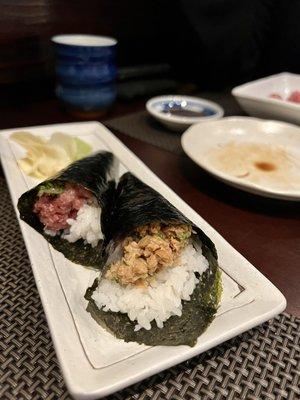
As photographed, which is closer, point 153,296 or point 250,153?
point 153,296

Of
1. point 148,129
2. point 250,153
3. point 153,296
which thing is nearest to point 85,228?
point 153,296

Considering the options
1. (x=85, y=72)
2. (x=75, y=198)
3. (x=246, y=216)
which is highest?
(x=85, y=72)

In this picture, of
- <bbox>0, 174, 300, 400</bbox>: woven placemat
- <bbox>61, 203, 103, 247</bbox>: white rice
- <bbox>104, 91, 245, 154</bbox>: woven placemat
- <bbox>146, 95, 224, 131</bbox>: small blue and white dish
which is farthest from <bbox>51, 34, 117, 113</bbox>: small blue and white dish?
<bbox>0, 174, 300, 400</bbox>: woven placemat

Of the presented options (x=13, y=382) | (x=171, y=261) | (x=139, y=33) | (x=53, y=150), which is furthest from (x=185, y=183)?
(x=139, y=33)

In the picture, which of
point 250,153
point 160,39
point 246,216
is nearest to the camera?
point 246,216

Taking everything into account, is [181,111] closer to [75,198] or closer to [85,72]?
[85,72]

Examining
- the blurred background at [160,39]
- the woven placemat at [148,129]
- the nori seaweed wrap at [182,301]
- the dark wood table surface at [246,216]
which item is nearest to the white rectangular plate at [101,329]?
the nori seaweed wrap at [182,301]

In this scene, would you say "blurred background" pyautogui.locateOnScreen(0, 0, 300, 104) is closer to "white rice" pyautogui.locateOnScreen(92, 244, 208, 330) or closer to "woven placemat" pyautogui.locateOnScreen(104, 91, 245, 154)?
"woven placemat" pyautogui.locateOnScreen(104, 91, 245, 154)
